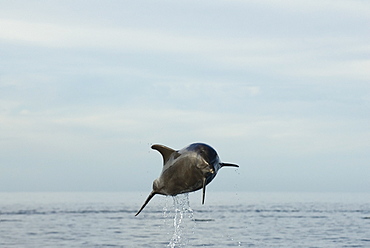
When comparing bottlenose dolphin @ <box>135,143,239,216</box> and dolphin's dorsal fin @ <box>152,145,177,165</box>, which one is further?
dolphin's dorsal fin @ <box>152,145,177,165</box>

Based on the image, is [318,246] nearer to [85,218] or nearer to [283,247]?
[283,247]

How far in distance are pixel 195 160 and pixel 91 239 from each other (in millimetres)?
27420

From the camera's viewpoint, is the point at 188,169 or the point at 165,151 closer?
the point at 188,169

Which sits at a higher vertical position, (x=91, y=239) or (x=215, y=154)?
(x=215, y=154)

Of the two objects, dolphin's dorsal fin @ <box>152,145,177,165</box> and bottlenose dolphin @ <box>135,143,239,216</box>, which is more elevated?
dolphin's dorsal fin @ <box>152,145,177,165</box>

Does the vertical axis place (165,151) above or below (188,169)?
above

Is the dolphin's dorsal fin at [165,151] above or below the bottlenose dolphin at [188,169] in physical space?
above

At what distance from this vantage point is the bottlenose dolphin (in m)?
12.5

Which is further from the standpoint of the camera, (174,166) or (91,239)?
(91,239)

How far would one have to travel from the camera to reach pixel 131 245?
34.6 m

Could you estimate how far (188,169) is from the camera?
1280 centimetres

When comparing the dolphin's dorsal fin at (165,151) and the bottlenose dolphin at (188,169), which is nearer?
the bottlenose dolphin at (188,169)

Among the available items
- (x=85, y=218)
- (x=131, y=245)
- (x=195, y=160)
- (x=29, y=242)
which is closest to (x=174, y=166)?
(x=195, y=160)

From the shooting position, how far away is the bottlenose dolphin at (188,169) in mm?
12531
